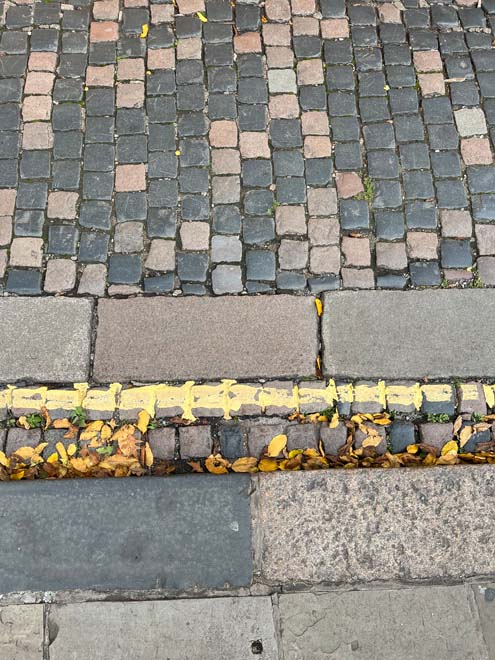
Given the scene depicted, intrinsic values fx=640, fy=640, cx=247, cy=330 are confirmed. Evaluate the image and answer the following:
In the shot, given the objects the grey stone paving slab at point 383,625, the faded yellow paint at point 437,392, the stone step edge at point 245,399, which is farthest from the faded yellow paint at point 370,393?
the grey stone paving slab at point 383,625

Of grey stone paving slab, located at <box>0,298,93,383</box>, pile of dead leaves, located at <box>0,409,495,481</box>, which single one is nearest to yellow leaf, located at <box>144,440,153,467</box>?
pile of dead leaves, located at <box>0,409,495,481</box>

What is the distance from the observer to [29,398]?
10.8 feet

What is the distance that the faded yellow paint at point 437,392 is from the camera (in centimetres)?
333

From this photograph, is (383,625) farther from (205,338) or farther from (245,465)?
(205,338)

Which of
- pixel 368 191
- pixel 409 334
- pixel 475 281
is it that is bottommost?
pixel 409 334

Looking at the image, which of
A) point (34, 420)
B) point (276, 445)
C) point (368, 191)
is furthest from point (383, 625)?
point (368, 191)

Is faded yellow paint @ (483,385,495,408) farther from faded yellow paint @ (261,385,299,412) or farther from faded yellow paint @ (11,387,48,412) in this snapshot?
faded yellow paint @ (11,387,48,412)

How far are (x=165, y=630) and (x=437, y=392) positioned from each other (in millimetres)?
1765

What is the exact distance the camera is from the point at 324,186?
12.3 feet

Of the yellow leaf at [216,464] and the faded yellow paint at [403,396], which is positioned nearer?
the yellow leaf at [216,464]

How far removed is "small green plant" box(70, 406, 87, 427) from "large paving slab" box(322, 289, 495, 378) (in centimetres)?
127

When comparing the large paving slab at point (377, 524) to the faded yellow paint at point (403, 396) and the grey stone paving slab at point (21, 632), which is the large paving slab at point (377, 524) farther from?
the grey stone paving slab at point (21, 632)

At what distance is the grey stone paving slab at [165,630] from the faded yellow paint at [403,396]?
3.83ft

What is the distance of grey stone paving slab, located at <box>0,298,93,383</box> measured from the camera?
10.9 feet
